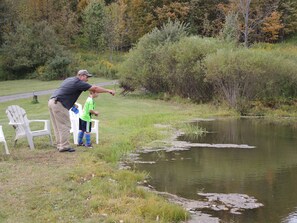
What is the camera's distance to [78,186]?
836 centimetres

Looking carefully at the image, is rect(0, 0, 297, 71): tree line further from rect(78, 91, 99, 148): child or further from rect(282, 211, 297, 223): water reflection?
rect(282, 211, 297, 223): water reflection

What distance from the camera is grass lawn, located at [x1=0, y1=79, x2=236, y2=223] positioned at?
6914 millimetres

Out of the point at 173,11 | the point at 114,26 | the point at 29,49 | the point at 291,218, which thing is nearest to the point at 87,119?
the point at 291,218

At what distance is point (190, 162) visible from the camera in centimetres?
1198

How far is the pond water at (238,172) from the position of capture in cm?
838

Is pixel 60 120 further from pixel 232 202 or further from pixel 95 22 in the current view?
pixel 95 22

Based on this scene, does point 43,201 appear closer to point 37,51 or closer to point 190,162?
point 190,162

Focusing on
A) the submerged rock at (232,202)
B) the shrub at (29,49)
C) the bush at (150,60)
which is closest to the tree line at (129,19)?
the shrub at (29,49)

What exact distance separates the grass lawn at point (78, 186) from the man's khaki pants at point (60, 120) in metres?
0.29

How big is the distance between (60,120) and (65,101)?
0.50 meters

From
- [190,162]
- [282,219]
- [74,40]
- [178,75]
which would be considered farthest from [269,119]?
[74,40]

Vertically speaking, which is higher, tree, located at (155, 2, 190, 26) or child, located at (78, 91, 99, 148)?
tree, located at (155, 2, 190, 26)

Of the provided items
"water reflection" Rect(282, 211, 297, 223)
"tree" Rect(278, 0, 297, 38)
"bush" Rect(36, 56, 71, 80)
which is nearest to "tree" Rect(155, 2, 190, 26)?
"tree" Rect(278, 0, 297, 38)

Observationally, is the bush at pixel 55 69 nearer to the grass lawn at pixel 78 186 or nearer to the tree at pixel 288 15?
the tree at pixel 288 15
